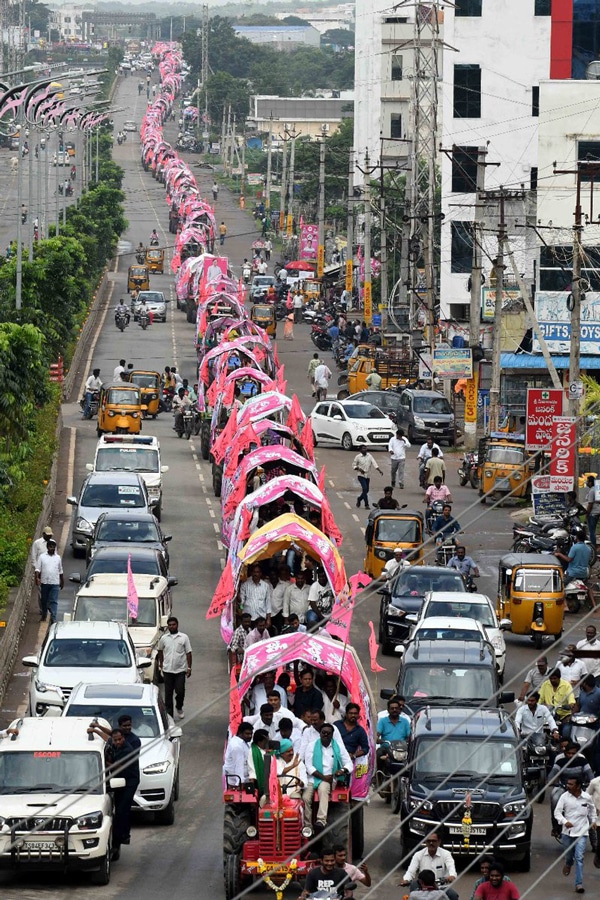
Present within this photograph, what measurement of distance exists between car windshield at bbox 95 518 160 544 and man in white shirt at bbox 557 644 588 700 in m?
10.9

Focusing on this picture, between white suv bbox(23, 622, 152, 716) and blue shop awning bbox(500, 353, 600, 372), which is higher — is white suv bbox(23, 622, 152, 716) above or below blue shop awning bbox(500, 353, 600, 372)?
above

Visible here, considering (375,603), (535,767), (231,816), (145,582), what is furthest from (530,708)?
(375,603)

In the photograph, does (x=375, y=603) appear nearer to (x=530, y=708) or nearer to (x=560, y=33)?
(x=530, y=708)

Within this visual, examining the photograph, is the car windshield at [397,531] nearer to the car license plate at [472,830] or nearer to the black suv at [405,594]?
the black suv at [405,594]

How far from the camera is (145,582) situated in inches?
1233

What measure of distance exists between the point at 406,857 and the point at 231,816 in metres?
1.68

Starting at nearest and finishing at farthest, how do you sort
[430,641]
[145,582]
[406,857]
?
[406,857], [430,641], [145,582]

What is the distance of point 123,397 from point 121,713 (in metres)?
30.0

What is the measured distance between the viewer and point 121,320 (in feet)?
264

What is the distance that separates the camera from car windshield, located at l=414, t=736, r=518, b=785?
22.0m

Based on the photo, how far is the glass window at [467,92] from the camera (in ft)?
291

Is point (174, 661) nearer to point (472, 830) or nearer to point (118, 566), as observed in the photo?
point (118, 566)

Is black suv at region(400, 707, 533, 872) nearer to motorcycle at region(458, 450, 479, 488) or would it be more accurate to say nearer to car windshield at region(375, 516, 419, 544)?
car windshield at region(375, 516, 419, 544)

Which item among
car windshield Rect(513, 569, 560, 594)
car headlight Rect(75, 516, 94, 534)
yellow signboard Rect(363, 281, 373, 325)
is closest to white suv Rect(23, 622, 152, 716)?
car windshield Rect(513, 569, 560, 594)
